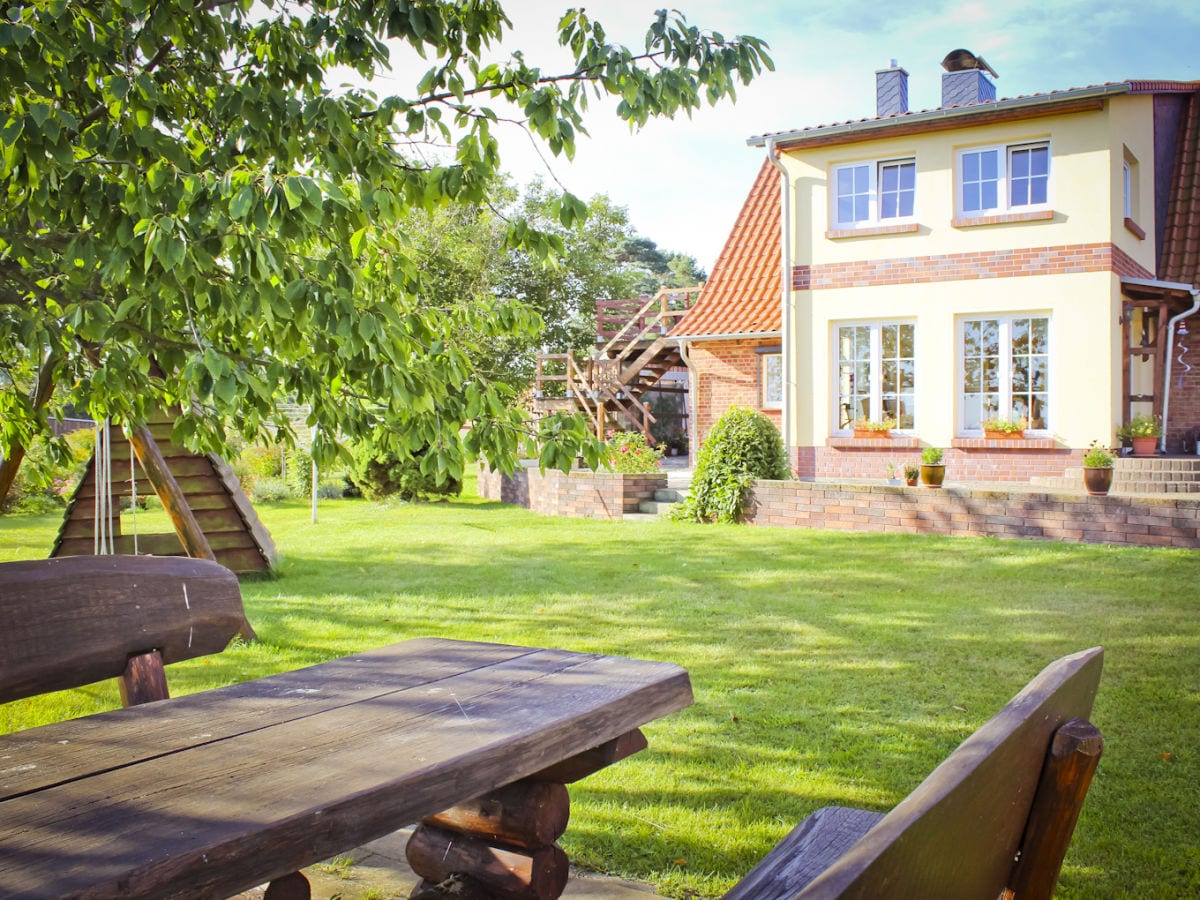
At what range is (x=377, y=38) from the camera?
3910 millimetres

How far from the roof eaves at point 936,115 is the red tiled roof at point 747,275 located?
2.38m

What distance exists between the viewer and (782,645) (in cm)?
628

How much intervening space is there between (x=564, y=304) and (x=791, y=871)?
29.4m

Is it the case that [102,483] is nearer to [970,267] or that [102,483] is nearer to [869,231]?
[869,231]

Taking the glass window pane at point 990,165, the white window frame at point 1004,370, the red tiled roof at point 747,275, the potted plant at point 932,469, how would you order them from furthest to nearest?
the red tiled roof at point 747,275, the glass window pane at point 990,165, the white window frame at point 1004,370, the potted plant at point 932,469

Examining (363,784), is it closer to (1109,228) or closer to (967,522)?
(967,522)

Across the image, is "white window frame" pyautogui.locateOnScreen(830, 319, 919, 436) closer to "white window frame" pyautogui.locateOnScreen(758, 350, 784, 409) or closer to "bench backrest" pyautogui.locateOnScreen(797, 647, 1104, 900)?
"white window frame" pyautogui.locateOnScreen(758, 350, 784, 409)

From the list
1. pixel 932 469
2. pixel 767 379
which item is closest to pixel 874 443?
pixel 767 379

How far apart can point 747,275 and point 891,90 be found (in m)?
4.03

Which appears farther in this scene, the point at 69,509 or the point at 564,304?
the point at 564,304

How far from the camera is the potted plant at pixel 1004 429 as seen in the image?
14.1 m

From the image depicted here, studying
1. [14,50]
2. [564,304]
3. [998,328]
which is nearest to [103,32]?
[14,50]

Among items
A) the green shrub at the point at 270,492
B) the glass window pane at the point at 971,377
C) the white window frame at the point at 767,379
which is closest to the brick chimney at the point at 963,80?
the glass window pane at the point at 971,377

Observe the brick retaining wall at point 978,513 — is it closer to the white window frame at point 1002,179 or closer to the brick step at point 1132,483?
the brick step at point 1132,483
